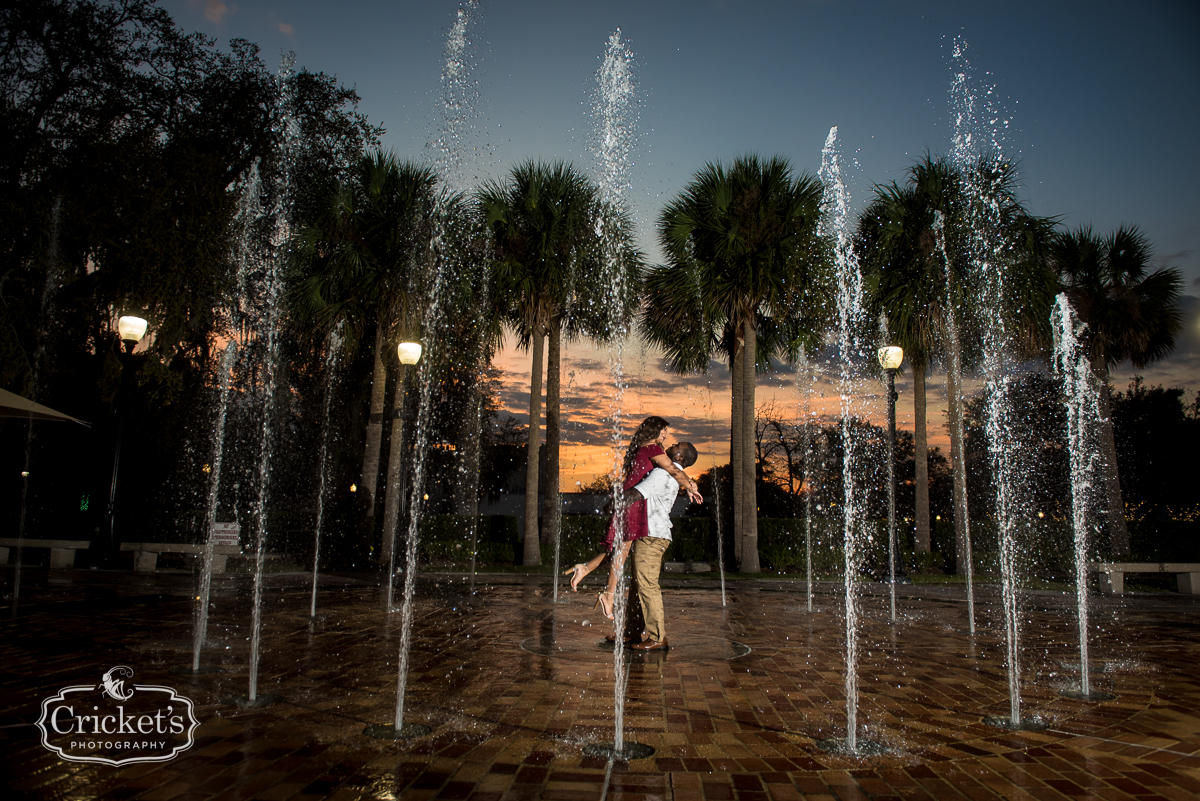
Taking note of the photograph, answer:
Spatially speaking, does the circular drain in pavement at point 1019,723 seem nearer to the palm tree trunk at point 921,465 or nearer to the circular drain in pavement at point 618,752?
the circular drain in pavement at point 618,752

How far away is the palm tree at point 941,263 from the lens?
16.6 metres

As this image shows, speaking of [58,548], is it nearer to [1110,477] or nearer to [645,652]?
[645,652]

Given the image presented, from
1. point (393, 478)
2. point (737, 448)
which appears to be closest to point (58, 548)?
point (393, 478)

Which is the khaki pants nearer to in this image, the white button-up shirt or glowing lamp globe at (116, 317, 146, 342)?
the white button-up shirt

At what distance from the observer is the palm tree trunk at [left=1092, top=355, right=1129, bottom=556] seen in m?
17.9

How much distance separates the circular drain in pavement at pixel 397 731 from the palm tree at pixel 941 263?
15739 millimetres

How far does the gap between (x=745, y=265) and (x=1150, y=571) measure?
31.6 feet

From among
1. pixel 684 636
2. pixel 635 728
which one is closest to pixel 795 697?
pixel 635 728

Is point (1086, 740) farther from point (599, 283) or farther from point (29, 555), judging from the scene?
point (29, 555)

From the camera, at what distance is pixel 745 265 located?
15.5 metres

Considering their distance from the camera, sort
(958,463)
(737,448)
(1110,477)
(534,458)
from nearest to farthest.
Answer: (958,463) → (534,458) → (737,448) → (1110,477)

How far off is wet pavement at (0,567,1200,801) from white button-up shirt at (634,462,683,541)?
37.7 inches

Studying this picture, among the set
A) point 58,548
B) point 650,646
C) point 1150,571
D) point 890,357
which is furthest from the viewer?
point 1150,571

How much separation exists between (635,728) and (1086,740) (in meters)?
2.17
